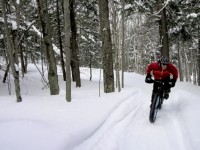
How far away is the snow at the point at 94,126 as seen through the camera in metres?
5.63

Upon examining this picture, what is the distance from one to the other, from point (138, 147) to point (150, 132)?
1170 mm

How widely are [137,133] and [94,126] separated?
3.90 feet

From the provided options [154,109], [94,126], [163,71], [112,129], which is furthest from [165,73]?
[94,126]

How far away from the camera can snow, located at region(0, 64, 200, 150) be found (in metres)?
5.63

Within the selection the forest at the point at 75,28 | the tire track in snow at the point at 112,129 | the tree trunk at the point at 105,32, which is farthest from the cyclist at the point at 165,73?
the tree trunk at the point at 105,32

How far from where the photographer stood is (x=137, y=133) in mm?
7371

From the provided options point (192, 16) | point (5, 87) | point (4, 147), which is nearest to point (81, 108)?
point (4, 147)

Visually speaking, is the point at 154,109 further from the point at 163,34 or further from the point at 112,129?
the point at 163,34

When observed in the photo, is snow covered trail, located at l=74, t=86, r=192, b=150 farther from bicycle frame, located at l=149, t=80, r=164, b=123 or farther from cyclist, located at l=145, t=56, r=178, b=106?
cyclist, located at l=145, t=56, r=178, b=106

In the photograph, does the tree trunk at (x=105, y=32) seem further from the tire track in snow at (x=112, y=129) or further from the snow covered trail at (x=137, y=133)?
the snow covered trail at (x=137, y=133)

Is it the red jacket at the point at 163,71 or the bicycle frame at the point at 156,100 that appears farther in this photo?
the red jacket at the point at 163,71

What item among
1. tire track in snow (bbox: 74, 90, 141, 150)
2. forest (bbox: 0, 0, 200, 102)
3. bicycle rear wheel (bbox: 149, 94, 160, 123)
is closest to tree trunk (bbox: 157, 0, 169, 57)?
forest (bbox: 0, 0, 200, 102)

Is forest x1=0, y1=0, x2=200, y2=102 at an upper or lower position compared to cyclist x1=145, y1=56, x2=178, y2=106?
upper

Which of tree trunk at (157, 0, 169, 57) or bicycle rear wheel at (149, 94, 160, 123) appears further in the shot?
tree trunk at (157, 0, 169, 57)
